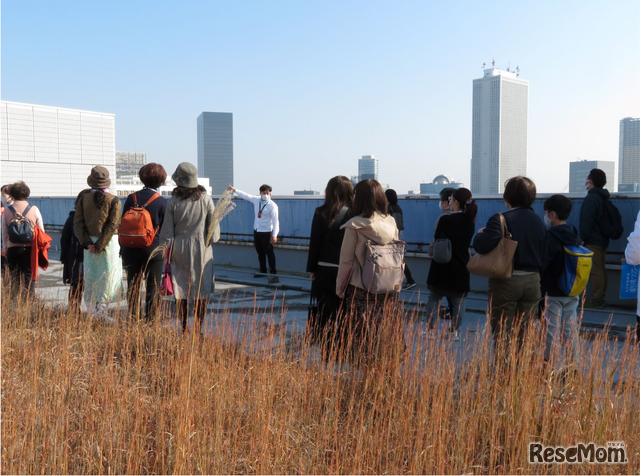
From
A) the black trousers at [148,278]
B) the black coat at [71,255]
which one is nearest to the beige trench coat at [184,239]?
the black trousers at [148,278]

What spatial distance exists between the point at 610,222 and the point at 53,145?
78708 mm

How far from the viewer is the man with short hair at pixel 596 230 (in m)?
7.98

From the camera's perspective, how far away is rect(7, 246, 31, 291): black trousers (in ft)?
22.8

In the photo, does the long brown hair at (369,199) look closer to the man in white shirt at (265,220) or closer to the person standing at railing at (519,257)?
the person standing at railing at (519,257)

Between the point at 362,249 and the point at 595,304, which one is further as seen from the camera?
the point at 595,304

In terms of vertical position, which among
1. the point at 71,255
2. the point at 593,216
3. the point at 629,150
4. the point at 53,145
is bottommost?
the point at 71,255

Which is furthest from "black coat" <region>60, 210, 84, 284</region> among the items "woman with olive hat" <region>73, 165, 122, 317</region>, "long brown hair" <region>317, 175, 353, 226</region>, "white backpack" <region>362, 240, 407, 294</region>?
"white backpack" <region>362, 240, 407, 294</region>

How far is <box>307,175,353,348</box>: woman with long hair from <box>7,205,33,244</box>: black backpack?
3.60 m

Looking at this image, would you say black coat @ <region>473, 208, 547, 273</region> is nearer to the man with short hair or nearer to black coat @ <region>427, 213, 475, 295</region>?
black coat @ <region>427, 213, 475, 295</region>

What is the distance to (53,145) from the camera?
75.6 m

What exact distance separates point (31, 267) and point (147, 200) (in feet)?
7.13

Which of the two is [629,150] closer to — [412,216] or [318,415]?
[412,216]

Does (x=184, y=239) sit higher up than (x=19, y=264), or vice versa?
(x=184, y=239)

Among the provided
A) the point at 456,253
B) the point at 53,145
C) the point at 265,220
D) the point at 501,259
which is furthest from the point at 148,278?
the point at 53,145
